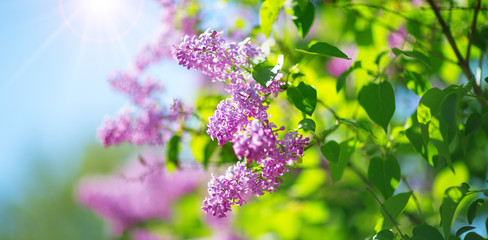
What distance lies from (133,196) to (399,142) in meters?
1.48

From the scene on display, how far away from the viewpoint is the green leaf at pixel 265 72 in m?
0.53

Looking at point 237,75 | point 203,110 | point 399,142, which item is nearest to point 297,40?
point 203,110

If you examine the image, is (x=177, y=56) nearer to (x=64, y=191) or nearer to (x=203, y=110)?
(x=203, y=110)

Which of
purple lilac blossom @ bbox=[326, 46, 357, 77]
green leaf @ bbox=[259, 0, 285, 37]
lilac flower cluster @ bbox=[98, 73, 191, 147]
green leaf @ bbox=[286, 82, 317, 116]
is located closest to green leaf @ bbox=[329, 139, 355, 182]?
green leaf @ bbox=[286, 82, 317, 116]

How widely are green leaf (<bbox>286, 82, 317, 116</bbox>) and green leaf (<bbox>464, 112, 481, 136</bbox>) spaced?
205 millimetres

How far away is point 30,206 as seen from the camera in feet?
22.5

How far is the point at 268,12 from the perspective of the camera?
68 centimetres

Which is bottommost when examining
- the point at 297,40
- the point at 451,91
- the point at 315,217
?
the point at 451,91

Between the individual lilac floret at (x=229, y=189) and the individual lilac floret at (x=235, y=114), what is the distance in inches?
2.0

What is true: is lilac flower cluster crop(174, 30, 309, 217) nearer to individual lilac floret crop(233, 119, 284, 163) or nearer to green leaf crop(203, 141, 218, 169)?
individual lilac floret crop(233, 119, 284, 163)

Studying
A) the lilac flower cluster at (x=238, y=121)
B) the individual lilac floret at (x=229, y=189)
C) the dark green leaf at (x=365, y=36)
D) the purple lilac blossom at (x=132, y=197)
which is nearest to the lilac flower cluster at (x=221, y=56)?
the lilac flower cluster at (x=238, y=121)

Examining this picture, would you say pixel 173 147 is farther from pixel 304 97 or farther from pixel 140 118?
pixel 304 97

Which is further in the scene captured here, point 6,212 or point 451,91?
point 6,212

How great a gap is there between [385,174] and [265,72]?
10.6 inches
